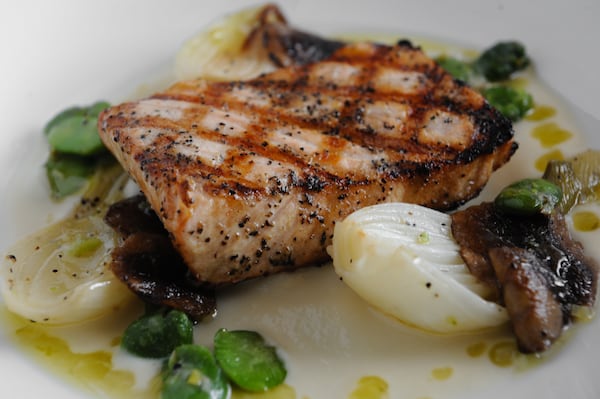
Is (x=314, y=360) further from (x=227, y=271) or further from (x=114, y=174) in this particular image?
(x=114, y=174)

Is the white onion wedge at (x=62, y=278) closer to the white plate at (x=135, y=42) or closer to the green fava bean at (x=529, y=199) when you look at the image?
the white plate at (x=135, y=42)

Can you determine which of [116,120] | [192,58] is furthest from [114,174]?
[192,58]

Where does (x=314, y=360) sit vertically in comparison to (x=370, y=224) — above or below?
below

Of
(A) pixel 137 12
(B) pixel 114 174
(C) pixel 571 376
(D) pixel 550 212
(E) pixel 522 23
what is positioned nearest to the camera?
(C) pixel 571 376

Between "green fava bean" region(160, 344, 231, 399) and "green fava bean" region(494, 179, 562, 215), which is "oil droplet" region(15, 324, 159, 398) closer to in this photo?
"green fava bean" region(160, 344, 231, 399)

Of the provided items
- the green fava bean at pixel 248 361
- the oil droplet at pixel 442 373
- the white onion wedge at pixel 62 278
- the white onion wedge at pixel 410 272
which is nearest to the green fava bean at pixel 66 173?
the white onion wedge at pixel 62 278

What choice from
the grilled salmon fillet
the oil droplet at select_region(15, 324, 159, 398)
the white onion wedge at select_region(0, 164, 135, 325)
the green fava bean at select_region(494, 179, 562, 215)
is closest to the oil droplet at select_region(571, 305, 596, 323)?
the green fava bean at select_region(494, 179, 562, 215)

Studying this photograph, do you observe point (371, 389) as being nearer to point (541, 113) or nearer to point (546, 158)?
point (546, 158)
